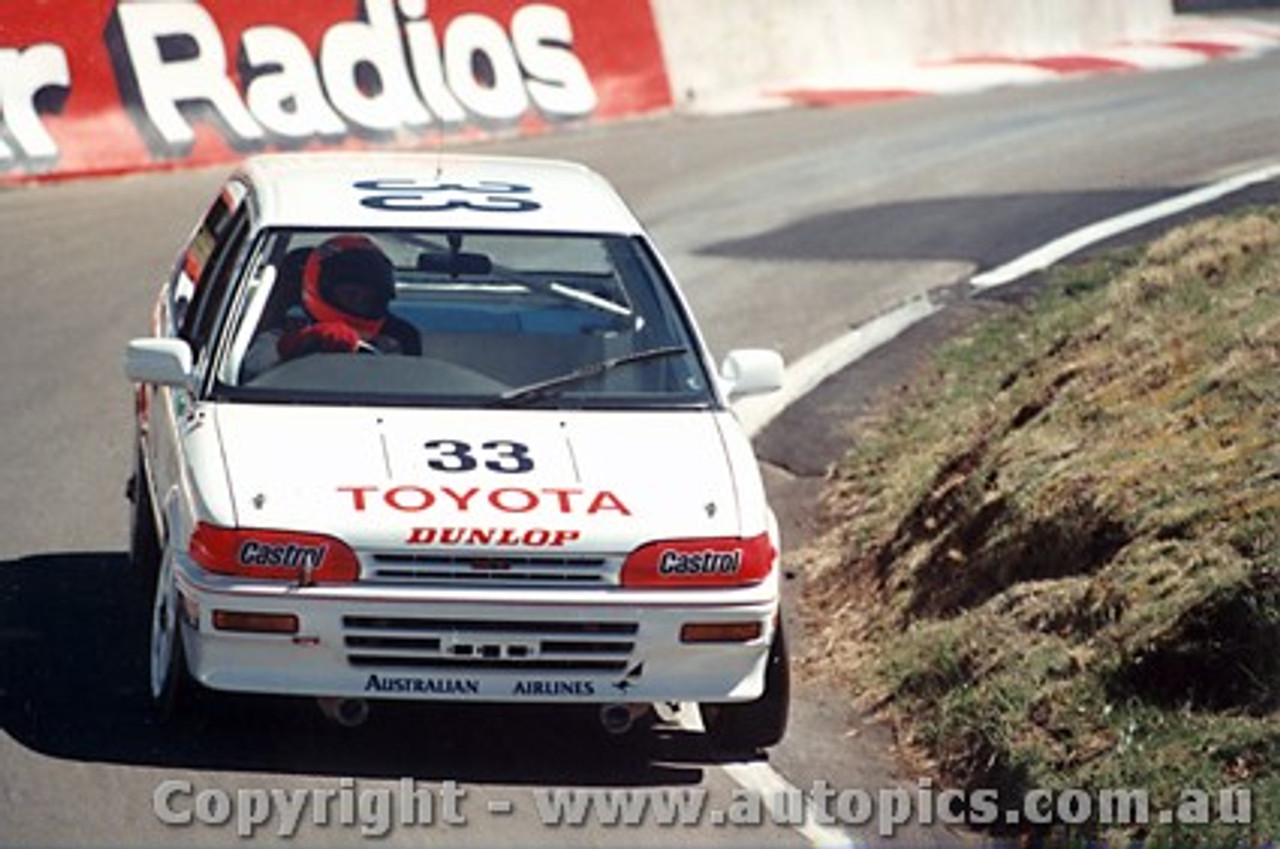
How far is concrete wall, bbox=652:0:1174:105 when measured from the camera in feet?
73.3

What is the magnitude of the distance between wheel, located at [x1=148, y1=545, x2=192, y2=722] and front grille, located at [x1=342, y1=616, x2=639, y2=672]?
23.9 inches

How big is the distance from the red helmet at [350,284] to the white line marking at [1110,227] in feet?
24.0

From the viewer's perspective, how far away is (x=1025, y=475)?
10.5m

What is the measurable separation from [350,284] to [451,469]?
3.99ft

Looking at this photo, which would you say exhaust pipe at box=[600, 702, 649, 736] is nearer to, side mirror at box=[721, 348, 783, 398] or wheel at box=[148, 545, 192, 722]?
wheel at box=[148, 545, 192, 722]

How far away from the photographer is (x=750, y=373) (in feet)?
31.1

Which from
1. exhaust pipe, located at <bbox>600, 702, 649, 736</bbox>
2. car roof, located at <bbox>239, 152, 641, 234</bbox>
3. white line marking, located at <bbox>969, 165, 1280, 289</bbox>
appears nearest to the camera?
exhaust pipe, located at <bbox>600, 702, 649, 736</bbox>

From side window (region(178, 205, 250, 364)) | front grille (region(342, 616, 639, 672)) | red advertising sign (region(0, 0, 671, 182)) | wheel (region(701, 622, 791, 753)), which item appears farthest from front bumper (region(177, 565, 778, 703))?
red advertising sign (region(0, 0, 671, 182))

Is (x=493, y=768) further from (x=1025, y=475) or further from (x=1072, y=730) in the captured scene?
(x=1025, y=475)

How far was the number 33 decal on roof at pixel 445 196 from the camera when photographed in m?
9.77

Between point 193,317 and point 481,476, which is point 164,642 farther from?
point 193,317

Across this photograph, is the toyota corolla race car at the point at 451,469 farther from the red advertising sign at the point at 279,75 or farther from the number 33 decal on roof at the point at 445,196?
the red advertising sign at the point at 279,75

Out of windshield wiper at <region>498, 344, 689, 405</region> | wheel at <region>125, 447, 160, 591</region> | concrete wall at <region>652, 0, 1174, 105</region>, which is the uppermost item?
windshield wiper at <region>498, 344, 689, 405</region>

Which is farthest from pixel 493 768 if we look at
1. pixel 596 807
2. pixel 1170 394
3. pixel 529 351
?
pixel 1170 394
